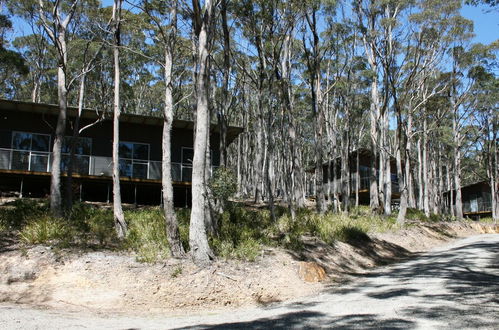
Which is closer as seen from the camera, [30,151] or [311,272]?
[311,272]

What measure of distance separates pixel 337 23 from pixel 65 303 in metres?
21.3

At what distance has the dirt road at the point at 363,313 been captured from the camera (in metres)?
6.36

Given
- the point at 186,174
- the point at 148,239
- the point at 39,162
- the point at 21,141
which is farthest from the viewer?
the point at 186,174

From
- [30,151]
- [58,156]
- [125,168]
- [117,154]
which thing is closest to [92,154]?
[125,168]

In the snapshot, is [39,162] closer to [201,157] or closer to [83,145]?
[83,145]

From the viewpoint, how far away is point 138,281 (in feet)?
29.8

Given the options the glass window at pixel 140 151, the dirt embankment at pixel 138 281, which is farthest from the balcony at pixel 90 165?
the dirt embankment at pixel 138 281

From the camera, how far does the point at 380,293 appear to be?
28.6 feet

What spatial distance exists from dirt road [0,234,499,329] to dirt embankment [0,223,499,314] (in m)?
0.61

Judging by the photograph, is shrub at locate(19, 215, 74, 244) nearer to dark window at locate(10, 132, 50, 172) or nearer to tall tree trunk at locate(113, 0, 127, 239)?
tall tree trunk at locate(113, 0, 127, 239)

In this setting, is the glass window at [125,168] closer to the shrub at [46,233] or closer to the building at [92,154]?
the building at [92,154]

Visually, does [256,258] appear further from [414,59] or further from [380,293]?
[414,59]

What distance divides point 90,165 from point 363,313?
16.9 metres

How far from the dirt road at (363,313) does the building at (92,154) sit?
1294cm
